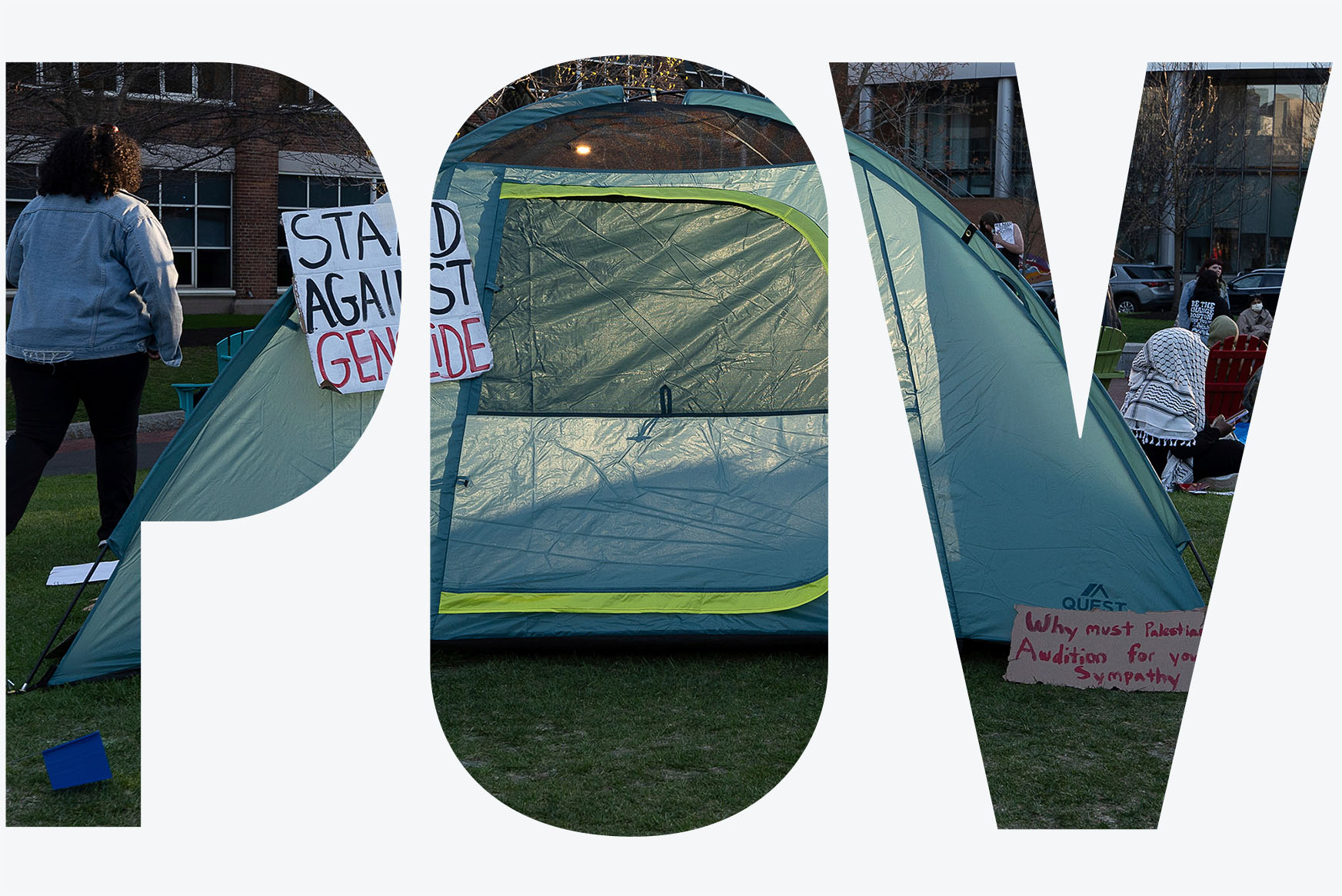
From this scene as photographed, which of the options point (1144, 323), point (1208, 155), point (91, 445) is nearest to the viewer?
point (91, 445)

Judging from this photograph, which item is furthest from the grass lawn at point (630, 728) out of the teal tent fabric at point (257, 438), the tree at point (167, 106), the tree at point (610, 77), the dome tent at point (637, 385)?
the tree at point (167, 106)

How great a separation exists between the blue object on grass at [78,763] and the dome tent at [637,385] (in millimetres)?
928

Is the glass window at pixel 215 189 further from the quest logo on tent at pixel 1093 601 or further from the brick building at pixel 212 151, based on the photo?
the quest logo on tent at pixel 1093 601

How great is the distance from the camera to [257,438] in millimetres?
3098

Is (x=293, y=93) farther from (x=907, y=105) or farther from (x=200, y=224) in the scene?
(x=907, y=105)

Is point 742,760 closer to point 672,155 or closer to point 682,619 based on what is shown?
point 682,619

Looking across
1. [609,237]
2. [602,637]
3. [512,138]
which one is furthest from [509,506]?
[512,138]

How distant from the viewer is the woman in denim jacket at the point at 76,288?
333cm

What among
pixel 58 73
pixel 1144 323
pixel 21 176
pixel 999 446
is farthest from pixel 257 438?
pixel 1144 323

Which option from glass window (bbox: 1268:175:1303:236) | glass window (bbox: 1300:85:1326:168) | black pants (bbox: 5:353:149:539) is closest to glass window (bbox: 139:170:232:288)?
black pants (bbox: 5:353:149:539)

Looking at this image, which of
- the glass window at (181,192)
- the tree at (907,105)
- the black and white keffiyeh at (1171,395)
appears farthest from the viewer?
the glass window at (181,192)

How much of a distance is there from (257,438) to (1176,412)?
4.05 meters

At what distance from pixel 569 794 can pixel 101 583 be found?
2112mm

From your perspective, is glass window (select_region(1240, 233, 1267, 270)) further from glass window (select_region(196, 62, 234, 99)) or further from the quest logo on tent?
the quest logo on tent
